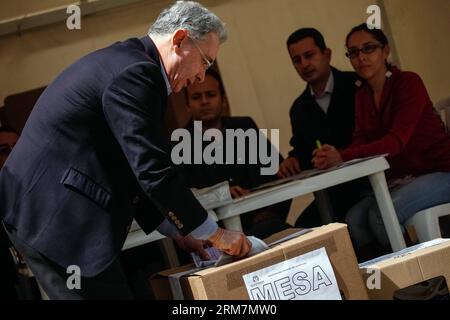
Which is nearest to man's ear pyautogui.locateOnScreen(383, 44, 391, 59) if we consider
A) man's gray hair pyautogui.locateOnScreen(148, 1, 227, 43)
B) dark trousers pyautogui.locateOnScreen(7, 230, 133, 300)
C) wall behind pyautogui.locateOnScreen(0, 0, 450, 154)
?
wall behind pyautogui.locateOnScreen(0, 0, 450, 154)

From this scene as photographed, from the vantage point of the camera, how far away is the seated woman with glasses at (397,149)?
3.73 m

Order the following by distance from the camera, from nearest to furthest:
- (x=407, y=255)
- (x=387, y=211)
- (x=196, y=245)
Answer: (x=196, y=245), (x=407, y=255), (x=387, y=211)

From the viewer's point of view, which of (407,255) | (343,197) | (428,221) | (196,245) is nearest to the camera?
(196,245)

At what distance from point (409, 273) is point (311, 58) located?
2.06m

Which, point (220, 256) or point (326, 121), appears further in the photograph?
point (326, 121)

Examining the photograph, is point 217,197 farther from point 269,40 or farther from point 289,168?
point 269,40

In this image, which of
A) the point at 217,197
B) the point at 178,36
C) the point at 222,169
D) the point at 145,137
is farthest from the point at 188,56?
the point at 222,169

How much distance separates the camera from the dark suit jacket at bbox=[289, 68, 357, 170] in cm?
431

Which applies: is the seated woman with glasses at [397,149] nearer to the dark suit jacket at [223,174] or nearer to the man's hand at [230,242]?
the dark suit jacket at [223,174]

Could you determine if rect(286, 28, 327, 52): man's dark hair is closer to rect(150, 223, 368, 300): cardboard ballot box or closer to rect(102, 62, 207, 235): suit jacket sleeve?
rect(150, 223, 368, 300): cardboard ballot box

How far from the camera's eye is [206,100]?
438 centimetres

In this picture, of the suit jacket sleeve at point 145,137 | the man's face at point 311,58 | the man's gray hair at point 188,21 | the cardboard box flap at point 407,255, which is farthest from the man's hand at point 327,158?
the suit jacket sleeve at point 145,137
